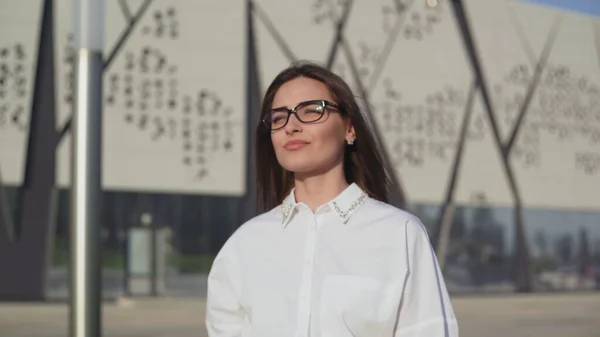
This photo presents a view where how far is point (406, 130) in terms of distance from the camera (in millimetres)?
23750

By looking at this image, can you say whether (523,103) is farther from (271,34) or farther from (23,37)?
(23,37)

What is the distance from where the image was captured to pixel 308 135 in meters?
1.93

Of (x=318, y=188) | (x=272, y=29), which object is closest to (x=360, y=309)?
(x=318, y=188)

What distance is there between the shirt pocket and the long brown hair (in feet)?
1.17

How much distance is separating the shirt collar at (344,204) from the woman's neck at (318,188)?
28 millimetres

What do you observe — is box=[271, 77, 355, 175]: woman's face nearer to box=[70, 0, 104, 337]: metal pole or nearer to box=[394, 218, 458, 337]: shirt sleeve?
box=[394, 218, 458, 337]: shirt sleeve

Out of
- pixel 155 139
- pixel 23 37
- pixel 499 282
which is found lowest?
pixel 499 282

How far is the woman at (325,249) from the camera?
174 centimetres

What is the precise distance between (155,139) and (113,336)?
8.91 meters

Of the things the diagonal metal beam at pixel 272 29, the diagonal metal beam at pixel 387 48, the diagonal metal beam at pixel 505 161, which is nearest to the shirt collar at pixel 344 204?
the diagonal metal beam at pixel 272 29

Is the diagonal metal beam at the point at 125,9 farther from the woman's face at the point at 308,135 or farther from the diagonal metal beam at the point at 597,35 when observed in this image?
the woman's face at the point at 308,135

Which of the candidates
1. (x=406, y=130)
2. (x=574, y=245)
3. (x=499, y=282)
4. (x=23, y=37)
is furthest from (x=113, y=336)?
(x=574, y=245)

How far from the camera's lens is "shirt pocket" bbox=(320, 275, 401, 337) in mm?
1725

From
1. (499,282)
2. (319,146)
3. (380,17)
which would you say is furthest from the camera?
(499,282)
